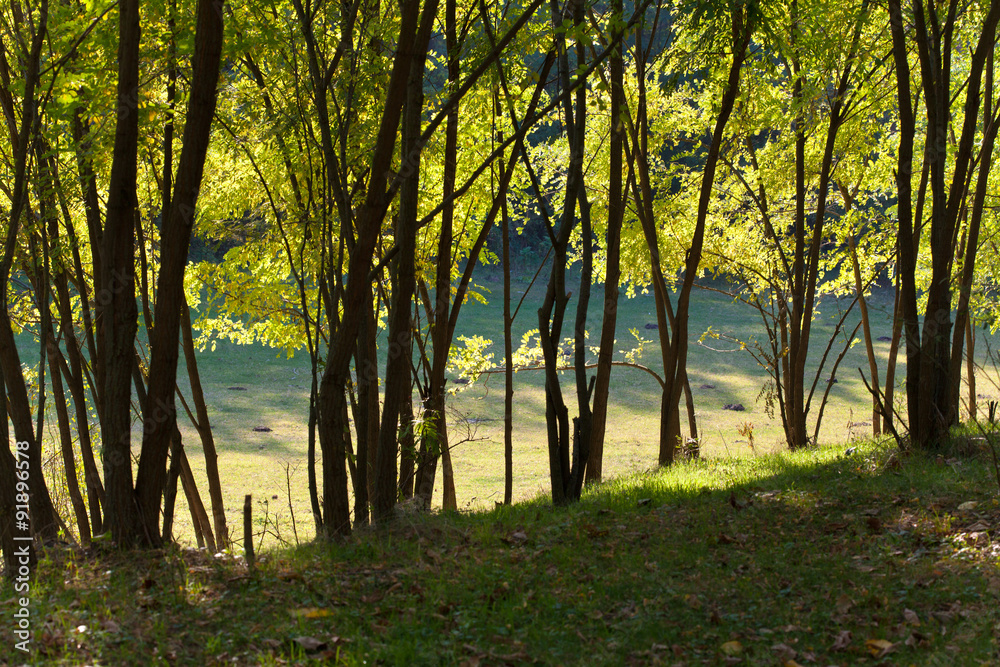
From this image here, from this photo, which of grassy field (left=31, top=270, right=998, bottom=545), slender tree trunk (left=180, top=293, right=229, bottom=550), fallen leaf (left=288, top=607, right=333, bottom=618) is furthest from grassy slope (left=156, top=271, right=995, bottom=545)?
fallen leaf (left=288, top=607, right=333, bottom=618)

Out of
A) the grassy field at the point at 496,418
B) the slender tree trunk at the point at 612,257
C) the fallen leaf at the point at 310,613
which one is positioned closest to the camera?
the fallen leaf at the point at 310,613

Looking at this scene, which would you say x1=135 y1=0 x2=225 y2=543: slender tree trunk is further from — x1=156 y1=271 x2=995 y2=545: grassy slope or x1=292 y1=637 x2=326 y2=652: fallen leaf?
x1=156 y1=271 x2=995 y2=545: grassy slope

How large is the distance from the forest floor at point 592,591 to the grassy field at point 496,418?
4257 millimetres

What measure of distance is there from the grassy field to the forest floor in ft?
14.0

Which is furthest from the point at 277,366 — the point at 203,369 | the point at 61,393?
the point at 61,393

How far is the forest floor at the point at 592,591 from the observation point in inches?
111

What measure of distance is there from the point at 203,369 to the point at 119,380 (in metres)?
20.6

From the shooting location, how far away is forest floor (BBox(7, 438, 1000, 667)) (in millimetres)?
2816

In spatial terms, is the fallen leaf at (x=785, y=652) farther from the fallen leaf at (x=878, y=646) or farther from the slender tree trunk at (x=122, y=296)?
the slender tree trunk at (x=122, y=296)

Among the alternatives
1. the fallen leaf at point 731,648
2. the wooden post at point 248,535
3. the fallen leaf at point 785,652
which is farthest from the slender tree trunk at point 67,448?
the fallen leaf at point 785,652

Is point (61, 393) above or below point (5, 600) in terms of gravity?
above

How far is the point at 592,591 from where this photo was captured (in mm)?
3467

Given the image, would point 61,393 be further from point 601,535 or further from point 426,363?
point 601,535

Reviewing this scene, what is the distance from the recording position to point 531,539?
4410mm
